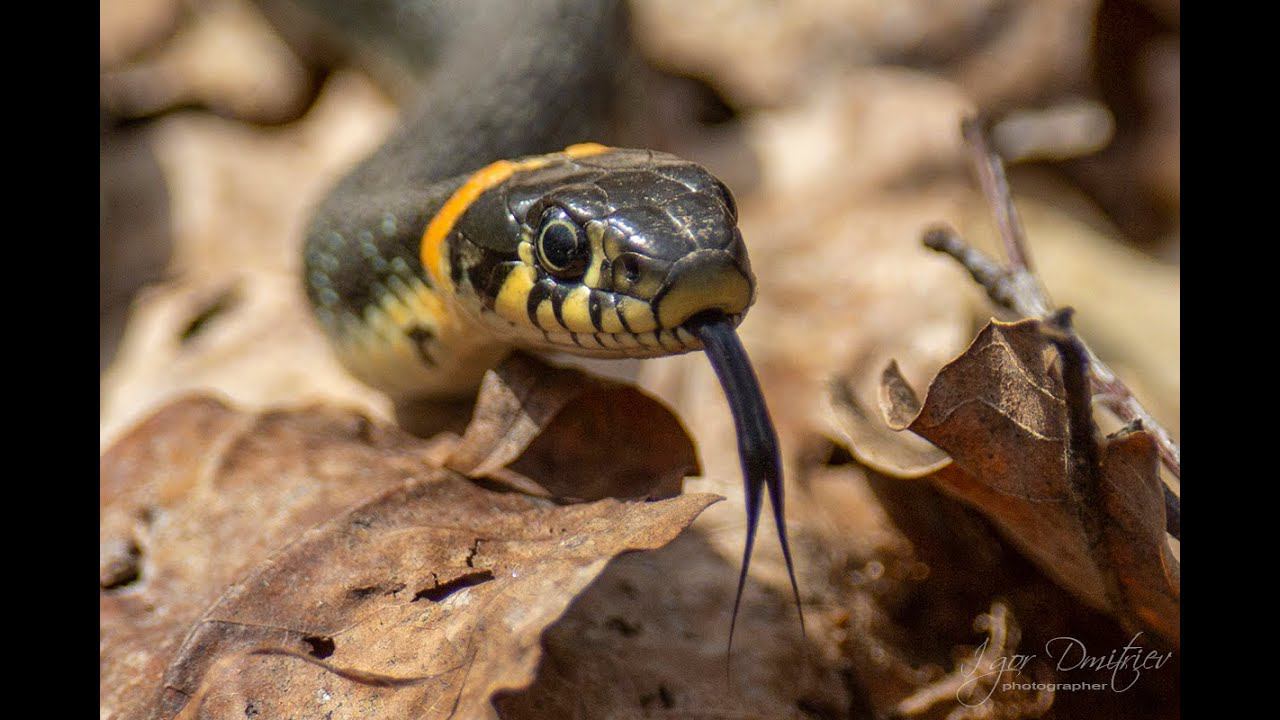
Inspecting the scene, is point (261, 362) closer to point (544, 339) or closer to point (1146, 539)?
point (544, 339)

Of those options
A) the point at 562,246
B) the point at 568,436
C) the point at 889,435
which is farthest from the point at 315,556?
the point at 889,435

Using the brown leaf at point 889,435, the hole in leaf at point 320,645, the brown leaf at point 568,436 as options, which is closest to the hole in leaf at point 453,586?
the hole in leaf at point 320,645

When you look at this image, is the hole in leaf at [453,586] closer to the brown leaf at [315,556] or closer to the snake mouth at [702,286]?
the brown leaf at [315,556]

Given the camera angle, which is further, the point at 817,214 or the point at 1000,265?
the point at 817,214

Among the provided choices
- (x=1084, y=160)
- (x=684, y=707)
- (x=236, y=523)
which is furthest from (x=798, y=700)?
(x=1084, y=160)

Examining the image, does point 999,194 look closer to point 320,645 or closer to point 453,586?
point 453,586

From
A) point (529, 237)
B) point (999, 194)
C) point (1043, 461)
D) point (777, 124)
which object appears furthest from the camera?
point (777, 124)
